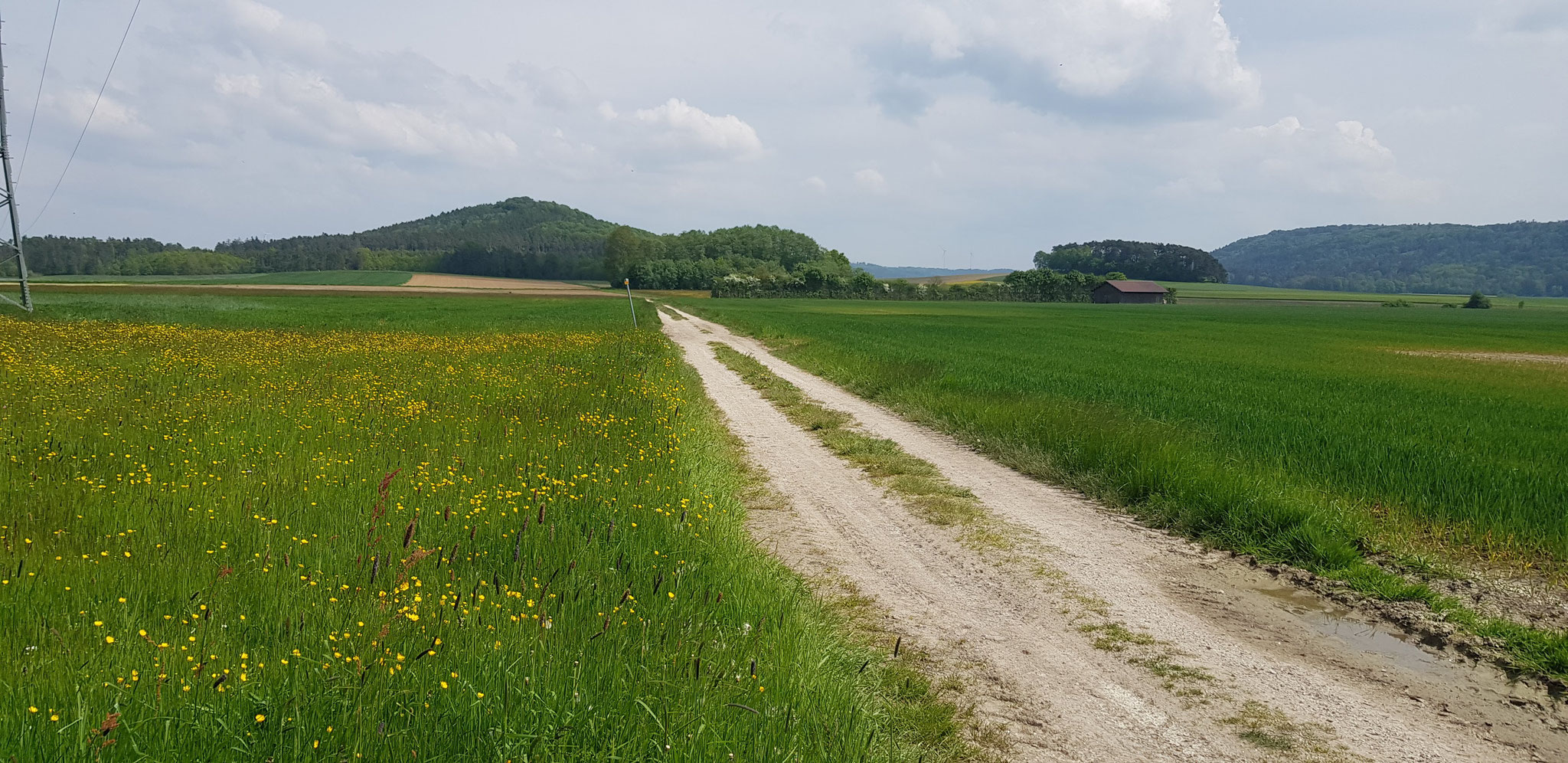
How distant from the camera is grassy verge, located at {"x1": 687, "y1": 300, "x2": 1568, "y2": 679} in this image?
8094 mm

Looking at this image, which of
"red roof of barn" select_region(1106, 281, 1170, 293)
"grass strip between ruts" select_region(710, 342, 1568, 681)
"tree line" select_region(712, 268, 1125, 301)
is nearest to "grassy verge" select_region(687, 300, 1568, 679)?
"grass strip between ruts" select_region(710, 342, 1568, 681)

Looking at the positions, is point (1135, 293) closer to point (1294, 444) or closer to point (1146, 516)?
point (1294, 444)

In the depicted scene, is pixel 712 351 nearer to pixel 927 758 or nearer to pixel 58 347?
pixel 58 347

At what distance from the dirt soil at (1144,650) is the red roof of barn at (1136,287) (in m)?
145

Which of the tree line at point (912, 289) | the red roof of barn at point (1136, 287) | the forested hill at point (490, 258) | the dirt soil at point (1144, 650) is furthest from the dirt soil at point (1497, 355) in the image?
the forested hill at point (490, 258)

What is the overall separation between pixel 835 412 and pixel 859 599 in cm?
1010

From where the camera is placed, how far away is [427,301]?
75625 millimetres

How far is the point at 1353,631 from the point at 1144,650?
1970 mm

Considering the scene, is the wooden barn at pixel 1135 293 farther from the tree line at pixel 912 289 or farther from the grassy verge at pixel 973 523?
the grassy verge at pixel 973 523

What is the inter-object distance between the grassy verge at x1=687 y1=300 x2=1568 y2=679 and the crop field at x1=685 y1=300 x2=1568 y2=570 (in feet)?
0.11

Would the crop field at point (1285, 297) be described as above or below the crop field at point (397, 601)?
below

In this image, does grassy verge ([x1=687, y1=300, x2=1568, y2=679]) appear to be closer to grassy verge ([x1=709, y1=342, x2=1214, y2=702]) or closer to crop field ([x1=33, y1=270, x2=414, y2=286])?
grassy verge ([x1=709, y1=342, x2=1214, y2=702])

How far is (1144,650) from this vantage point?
589cm

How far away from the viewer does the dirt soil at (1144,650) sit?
15.5ft
